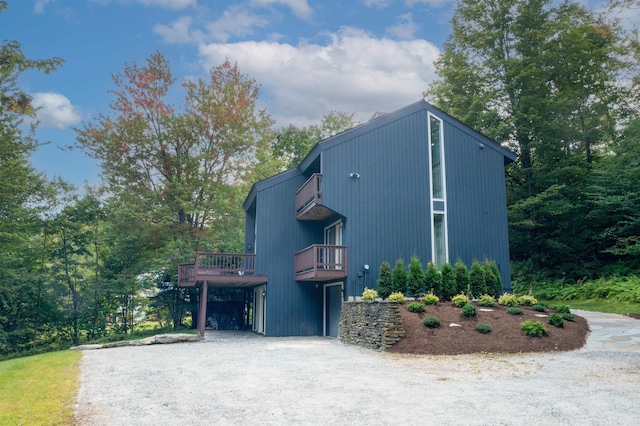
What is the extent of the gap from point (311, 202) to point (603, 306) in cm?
1102

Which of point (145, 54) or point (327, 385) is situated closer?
point (327, 385)

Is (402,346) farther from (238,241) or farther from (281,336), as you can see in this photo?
(238,241)

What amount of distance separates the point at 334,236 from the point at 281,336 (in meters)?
4.13

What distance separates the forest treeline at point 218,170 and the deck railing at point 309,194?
6972mm

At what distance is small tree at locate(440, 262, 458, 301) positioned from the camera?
1380 cm

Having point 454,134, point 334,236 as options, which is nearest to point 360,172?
point 334,236

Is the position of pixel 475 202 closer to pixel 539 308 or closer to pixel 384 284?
pixel 539 308

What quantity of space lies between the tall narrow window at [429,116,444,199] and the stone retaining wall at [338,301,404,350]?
17.4 ft

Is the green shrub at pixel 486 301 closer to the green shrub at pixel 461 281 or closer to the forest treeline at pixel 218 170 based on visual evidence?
the green shrub at pixel 461 281

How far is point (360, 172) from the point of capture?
1617 centimetres

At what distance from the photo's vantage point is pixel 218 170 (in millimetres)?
24859

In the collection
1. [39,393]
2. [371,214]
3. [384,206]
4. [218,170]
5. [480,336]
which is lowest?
[39,393]

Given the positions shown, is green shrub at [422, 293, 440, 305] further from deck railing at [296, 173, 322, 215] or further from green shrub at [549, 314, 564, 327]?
deck railing at [296, 173, 322, 215]

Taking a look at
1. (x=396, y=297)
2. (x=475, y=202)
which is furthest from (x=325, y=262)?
(x=475, y=202)
